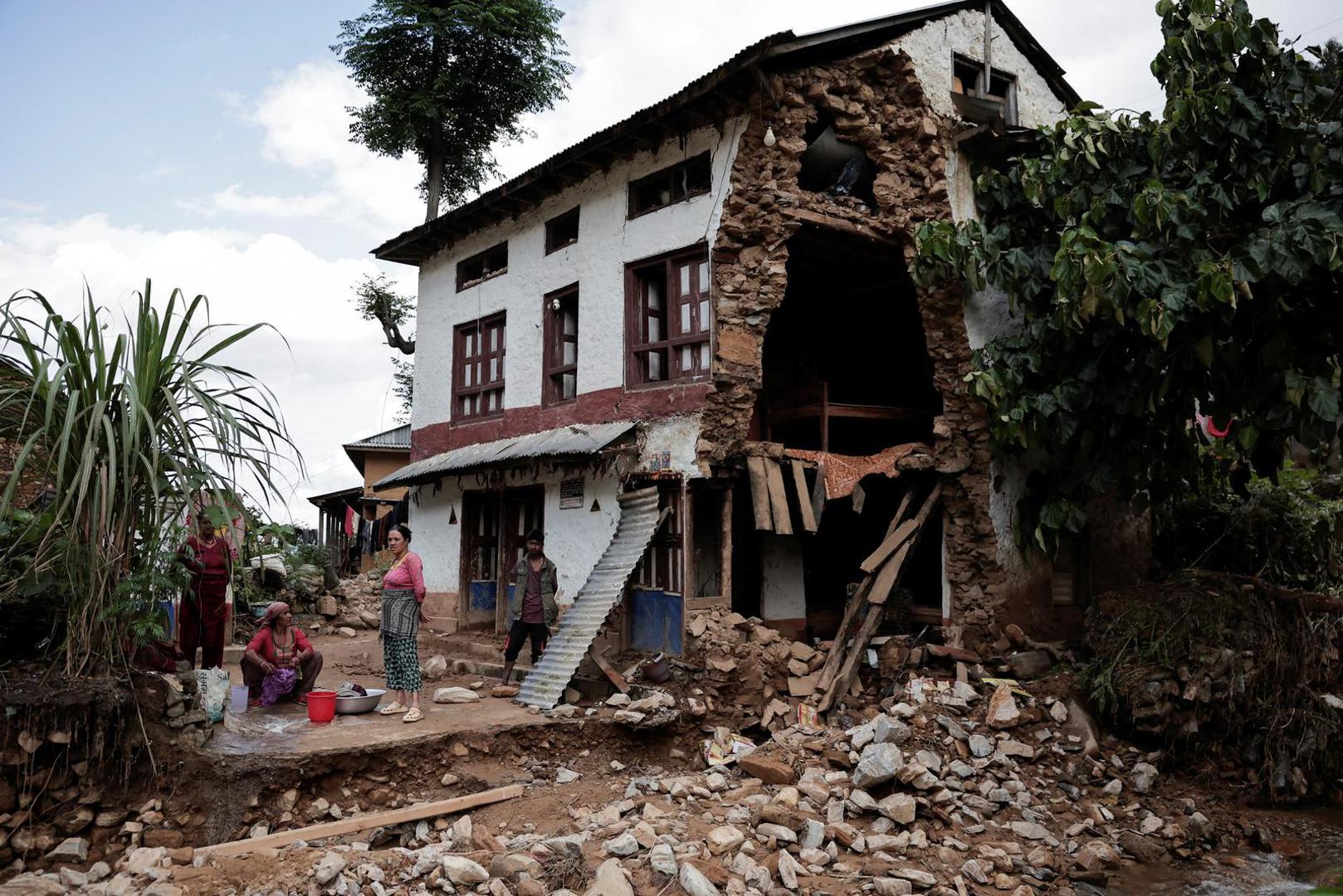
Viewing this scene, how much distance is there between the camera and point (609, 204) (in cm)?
1184

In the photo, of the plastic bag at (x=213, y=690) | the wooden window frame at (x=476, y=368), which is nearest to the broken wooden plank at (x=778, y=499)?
the wooden window frame at (x=476, y=368)

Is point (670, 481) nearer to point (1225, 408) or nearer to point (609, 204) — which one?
point (609, 204)

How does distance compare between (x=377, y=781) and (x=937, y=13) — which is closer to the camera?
(x=377, y=781)

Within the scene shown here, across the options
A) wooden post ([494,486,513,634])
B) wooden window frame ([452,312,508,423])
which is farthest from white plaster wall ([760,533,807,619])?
wooden window frame ([452,312,508,423])

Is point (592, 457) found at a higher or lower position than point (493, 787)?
higher

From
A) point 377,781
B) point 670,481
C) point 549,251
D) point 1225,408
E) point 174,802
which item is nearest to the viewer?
point 174,802

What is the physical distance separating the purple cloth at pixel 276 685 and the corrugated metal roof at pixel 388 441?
15.6 metres

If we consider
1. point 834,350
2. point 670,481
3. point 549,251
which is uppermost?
point 549,251

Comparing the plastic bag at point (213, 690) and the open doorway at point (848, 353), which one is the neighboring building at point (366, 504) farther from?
the plastic bag at point (213, 690)

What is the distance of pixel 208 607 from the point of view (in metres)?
8.86

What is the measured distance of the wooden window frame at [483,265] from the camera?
1423 cm

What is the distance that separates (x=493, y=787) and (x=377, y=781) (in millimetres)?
1003

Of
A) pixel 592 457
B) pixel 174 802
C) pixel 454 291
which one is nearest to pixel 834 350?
pixel 592 457

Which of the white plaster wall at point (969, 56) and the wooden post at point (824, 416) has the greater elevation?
the white plaster wall at point (969, 56)
